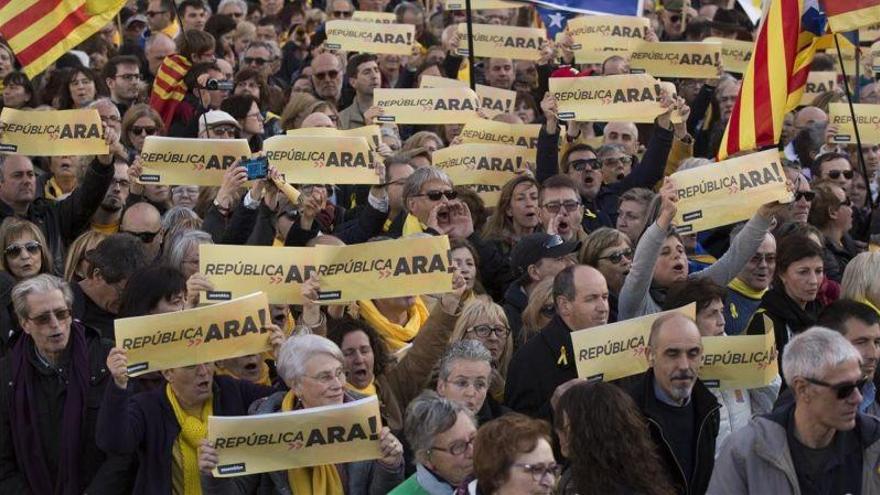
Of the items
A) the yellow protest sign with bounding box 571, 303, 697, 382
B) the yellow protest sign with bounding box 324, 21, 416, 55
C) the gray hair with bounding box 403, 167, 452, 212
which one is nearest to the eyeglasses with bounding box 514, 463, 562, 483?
the yellow protest sign with bounding box 571, 303, 697, 382

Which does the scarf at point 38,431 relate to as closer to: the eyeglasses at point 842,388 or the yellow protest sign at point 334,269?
the yellow protest sign at point 334,269

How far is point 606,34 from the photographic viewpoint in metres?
15.6

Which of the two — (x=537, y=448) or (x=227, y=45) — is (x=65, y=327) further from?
(x=227, y=45)

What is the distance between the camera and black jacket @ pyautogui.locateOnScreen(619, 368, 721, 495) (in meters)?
8.23

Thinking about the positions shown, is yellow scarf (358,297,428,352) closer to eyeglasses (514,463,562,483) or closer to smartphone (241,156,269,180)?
smartphone (241,156,269,180)

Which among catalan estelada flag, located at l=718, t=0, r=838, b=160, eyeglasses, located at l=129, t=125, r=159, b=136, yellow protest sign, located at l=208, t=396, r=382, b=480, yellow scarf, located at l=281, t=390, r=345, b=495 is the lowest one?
yellow scarf, located at l=281, t=390, r=345, b=495

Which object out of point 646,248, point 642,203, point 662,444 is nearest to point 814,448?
point 662,444

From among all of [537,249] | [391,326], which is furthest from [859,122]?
[391,326]

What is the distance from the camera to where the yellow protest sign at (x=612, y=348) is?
29.2 feet

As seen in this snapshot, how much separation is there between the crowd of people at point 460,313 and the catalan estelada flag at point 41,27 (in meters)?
0.67

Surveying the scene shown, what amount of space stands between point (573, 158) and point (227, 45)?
5161 mm

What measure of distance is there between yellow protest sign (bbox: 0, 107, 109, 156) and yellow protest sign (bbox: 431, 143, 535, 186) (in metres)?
2.30

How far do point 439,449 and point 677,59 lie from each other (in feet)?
23.8

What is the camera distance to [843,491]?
739cm
